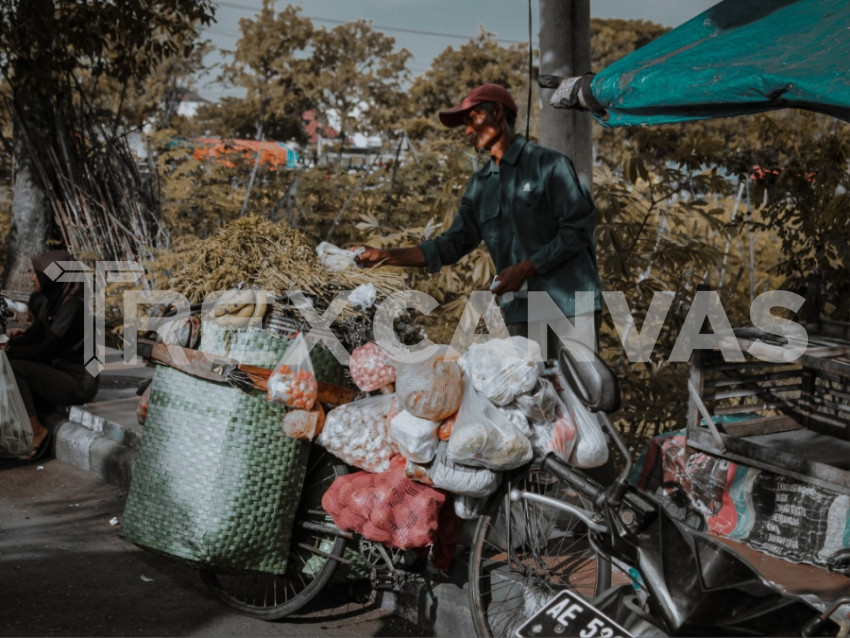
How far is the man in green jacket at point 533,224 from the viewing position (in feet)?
12.7

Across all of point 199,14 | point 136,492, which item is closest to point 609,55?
point 199,14

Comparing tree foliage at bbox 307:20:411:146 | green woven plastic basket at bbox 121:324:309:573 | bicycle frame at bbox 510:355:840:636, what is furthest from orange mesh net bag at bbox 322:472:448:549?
tree foliage at bbox 307:20:411:146

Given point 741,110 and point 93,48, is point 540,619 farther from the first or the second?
point 93,48

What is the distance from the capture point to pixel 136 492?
381cm

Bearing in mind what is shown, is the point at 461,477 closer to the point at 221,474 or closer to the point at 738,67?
the point at 221,474

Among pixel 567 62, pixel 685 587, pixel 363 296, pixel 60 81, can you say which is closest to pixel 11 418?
pixel 363 296

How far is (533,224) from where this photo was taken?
4.04 metres

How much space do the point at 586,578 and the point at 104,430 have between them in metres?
3.85

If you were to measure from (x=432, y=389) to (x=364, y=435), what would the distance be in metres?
0.46

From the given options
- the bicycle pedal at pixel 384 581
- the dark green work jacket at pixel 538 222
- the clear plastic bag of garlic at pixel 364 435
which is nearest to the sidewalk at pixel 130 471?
the bicycle pedal at pixel 384 581

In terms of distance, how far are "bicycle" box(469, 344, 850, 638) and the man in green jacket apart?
0.58 meters

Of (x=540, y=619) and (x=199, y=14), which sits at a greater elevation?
(x=199, y=14)

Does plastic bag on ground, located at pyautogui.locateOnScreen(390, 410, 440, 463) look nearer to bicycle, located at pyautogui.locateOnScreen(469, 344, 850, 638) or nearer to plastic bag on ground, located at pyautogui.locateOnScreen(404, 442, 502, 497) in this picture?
plastic bag on ground, located at pyautogui.locateOnScreen(404, 442, 502, 497)

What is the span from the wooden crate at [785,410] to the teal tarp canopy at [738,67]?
130 centimetres
